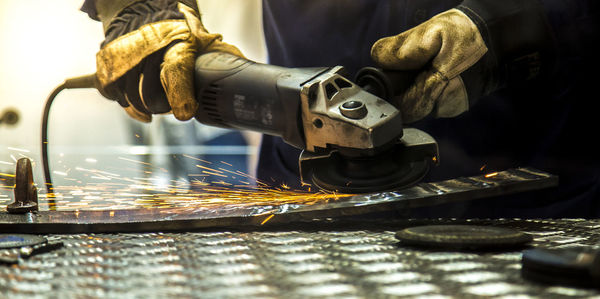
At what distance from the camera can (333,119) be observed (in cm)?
121

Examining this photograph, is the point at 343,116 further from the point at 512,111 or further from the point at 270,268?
the point at 512,111

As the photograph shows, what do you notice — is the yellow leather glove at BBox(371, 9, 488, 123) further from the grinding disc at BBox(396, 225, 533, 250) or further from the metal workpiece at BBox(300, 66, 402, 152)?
the grinding disc at BBox(396, 225, 533, 250)

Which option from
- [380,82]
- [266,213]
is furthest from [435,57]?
[266,213]

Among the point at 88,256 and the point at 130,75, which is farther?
the point at 130,75

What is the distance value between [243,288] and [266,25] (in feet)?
4.46

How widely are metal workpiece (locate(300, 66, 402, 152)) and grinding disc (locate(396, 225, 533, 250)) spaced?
279 millimetres

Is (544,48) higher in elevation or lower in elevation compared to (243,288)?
higher

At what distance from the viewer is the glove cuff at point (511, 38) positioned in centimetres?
137

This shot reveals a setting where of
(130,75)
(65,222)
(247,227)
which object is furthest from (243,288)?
(130,75)

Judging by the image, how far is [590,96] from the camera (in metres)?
1.50

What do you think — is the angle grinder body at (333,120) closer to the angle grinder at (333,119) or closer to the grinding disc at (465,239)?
the angle grinder at (333,119)

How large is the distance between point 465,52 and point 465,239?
2.00 feet

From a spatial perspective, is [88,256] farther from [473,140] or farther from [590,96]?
[590,96]

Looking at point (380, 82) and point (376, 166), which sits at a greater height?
point (380, 82)
